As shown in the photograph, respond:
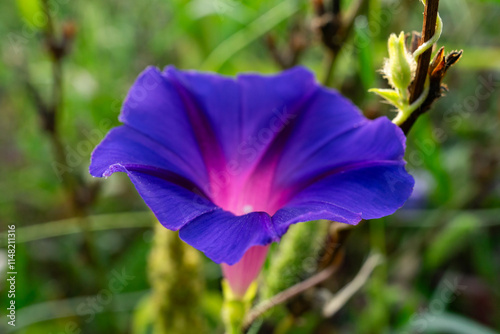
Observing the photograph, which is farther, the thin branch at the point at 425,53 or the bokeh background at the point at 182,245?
the bokeh background at the point at 182,245

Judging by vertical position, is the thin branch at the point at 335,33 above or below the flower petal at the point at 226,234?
above

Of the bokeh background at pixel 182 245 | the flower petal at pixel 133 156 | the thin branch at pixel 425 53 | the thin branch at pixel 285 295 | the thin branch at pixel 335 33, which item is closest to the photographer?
the thin branch at pixel 425 53

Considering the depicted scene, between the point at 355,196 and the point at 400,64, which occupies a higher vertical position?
the point at 400,64

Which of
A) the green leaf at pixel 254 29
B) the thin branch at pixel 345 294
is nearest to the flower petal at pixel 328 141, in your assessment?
the thin branch at pixel 345 294

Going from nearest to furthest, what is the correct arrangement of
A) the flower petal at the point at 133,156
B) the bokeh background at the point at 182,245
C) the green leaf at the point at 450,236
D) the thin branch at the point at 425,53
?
the thin branch at the point at 425,53 → the flower petal at the point at 133,156 → the bokeh background at the point at 182,245 → the green leaf at the point at 450,236

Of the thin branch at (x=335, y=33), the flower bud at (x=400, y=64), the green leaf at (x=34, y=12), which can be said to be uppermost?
the flower bud at (x=400, y=64)

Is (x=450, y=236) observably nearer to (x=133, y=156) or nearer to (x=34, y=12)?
(x=133, y=156)

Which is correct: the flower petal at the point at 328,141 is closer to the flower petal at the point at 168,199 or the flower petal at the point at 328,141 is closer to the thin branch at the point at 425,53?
the thin branch at the point at 425,53

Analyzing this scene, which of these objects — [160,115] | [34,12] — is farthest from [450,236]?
[34,12]
